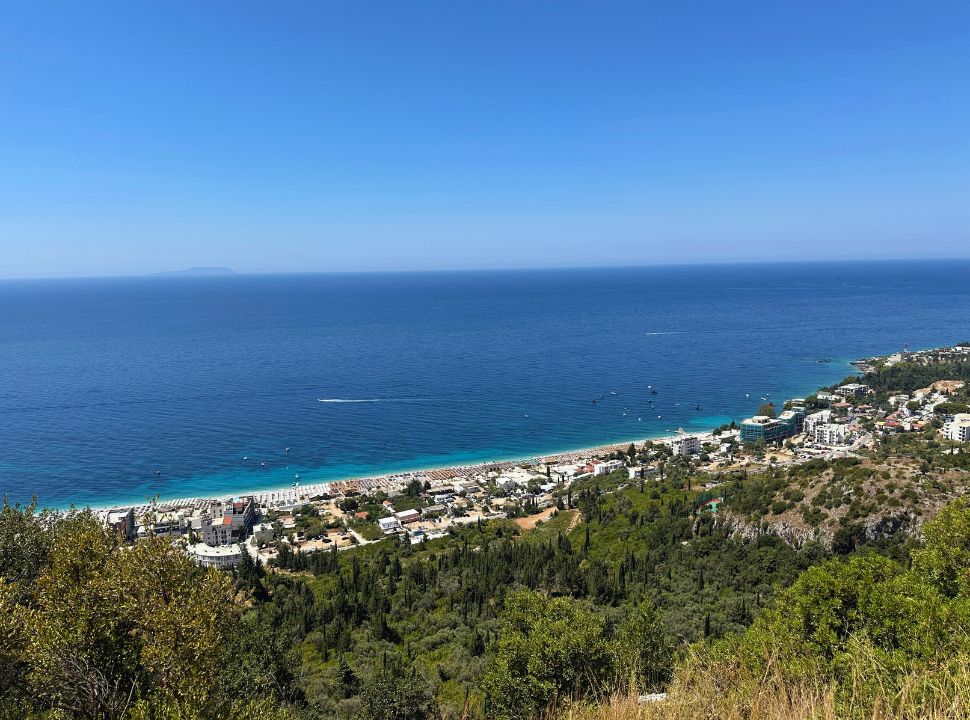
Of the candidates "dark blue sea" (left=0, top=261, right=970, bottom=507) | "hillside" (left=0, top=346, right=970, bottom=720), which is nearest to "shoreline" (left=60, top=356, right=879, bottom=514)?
"dark blue sea" (left=0, top=261, right=970, bottom=507)

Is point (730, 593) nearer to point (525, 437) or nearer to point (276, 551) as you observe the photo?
point (276, 551)

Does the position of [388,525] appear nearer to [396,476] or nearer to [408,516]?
[408,516]

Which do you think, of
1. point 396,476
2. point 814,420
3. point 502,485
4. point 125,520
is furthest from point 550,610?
point 814,420

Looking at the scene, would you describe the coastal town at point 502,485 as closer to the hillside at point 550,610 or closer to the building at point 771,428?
the building at point 771,428

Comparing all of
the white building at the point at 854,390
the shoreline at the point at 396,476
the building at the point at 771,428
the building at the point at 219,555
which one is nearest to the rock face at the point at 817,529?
the shoreline at the point at 396,476

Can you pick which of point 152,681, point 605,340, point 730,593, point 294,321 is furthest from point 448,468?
point 294,321

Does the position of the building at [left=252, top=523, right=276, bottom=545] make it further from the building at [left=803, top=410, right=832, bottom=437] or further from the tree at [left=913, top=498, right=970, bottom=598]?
the building at [left=803, top=410, right=832, bottom=437]
